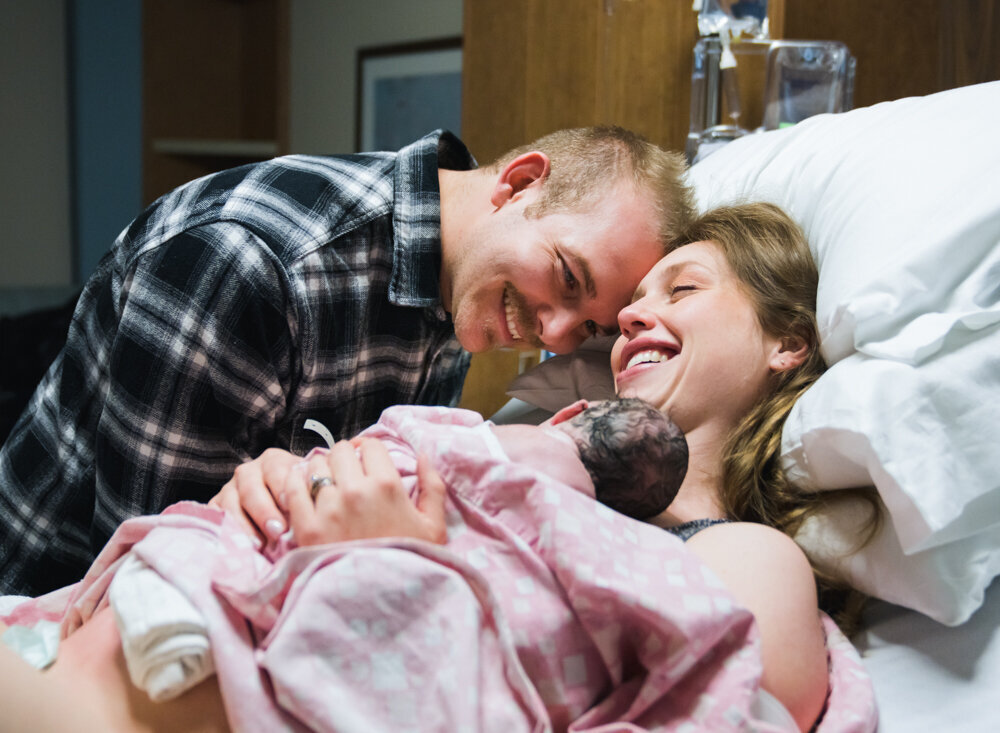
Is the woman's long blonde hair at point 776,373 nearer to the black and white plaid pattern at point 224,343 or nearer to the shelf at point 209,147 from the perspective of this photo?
the black and white plaid pattern at point 224,343

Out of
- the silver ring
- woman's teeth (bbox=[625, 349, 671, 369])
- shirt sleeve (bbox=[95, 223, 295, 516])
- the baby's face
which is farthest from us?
shirt sleeve (bbox=[95, 223, 295, 516])

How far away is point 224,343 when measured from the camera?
139cm

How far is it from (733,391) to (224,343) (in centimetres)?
75

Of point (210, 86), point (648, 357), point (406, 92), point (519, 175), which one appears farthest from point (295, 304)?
point (210, 86)

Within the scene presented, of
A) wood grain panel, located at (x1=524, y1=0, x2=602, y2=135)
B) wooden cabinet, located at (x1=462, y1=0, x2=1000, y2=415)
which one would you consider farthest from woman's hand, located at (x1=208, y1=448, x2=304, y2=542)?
wood grain panel, located at (x1=524, y1=0, x2=602, y2=135)

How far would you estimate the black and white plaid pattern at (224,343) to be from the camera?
1.39 metres

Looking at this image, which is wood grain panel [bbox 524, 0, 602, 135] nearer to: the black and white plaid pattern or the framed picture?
the black and white plaid pattern

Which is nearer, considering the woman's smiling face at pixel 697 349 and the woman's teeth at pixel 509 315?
the woman's smiling face at pixel 697 349

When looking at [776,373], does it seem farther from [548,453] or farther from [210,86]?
[210,86]

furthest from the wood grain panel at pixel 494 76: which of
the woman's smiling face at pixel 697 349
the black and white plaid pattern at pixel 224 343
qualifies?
the woman's smiling face at pixel 697 349

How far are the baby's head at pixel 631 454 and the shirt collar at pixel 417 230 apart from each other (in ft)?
1.86

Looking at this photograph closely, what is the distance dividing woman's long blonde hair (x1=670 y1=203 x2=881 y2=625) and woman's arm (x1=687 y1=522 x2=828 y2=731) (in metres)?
0.14

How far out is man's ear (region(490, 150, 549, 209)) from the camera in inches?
61.6

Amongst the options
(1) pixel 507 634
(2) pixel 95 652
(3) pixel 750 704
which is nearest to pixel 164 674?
(2) pixel 95 652
